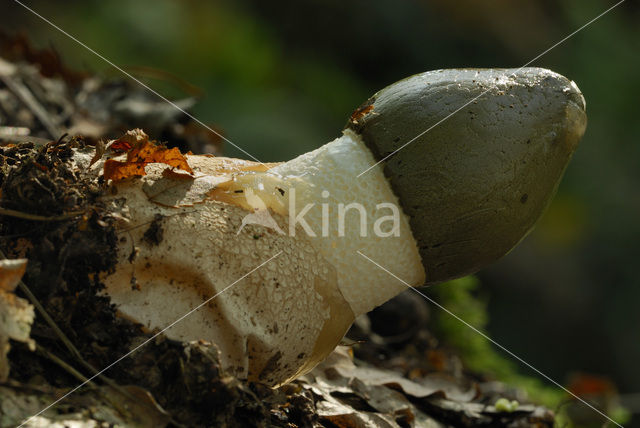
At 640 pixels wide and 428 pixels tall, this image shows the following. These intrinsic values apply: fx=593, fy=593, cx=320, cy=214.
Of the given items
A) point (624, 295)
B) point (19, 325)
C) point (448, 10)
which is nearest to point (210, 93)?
point (448, 10)

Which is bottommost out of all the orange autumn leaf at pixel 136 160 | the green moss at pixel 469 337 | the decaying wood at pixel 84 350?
the green moss at pixel 469 337

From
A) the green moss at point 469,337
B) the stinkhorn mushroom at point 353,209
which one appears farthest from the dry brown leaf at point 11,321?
the green moss at point 469,337

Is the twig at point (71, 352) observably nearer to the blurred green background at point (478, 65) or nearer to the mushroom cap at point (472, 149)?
the mushroom cap at point (472, 149)

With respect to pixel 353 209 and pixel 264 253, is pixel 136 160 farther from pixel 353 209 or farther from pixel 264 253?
pixel 353 209

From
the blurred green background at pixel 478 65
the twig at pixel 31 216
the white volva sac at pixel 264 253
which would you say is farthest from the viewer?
the blurred green background at pixel 478 65

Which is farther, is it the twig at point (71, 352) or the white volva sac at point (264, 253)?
the white volva sac at point (264, 253)

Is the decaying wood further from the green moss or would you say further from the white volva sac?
the green moss
